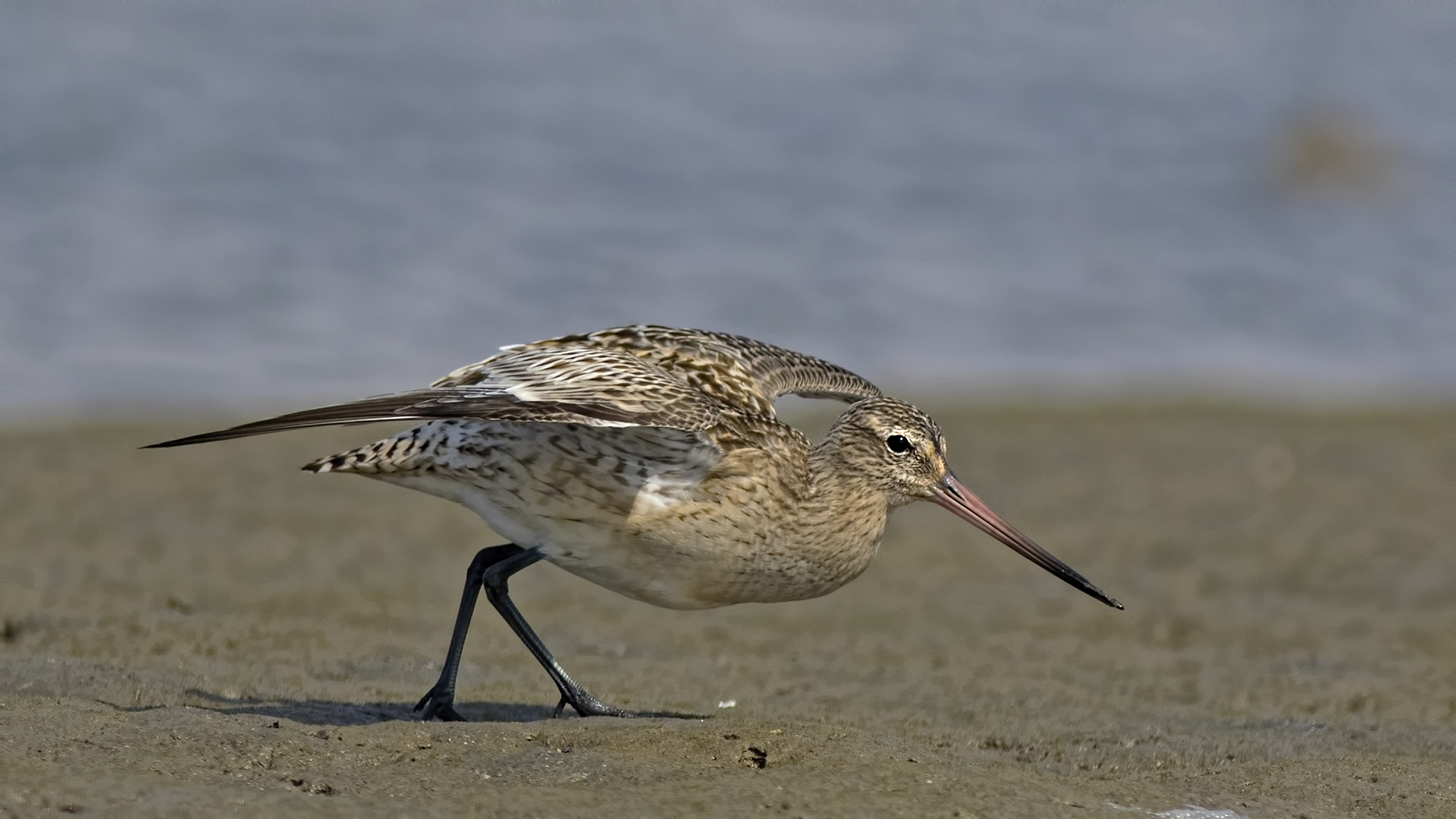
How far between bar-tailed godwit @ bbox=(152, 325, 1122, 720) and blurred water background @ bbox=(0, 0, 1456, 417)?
5.63 metres

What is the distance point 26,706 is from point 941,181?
1076 centimetres

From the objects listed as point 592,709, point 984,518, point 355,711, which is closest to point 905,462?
point 984,518

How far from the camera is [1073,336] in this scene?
1295cm

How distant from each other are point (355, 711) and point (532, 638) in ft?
2.06

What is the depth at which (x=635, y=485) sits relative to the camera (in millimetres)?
5395

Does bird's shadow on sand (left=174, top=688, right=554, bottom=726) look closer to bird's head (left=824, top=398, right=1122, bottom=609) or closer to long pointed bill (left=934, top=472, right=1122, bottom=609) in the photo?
bird's head (left=824, top=398, right=1122, bottom=609)

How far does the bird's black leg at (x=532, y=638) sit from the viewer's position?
5.55m

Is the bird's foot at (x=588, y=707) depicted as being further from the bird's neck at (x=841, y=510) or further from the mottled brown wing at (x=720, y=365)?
the mottled brown wing at (x=720, y=365)

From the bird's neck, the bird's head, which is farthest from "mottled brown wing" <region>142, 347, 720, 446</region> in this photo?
the bird's head

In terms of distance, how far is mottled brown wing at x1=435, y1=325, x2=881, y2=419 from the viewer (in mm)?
5926

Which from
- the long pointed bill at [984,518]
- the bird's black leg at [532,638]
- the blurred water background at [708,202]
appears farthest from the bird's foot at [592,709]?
the blurred water background at [708,202]

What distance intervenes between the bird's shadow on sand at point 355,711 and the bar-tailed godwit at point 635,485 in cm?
13

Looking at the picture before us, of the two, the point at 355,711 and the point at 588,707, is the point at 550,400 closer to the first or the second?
the point at 588,707

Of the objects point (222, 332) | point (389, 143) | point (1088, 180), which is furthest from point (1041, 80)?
point (222, 332)
